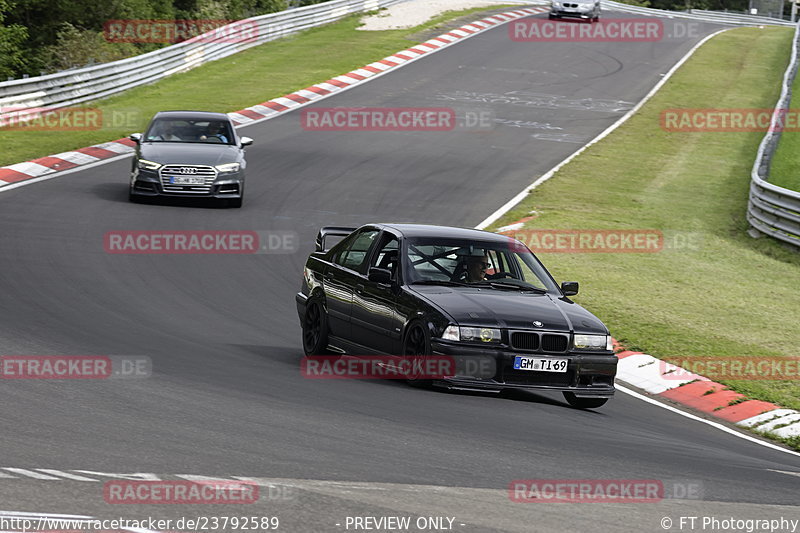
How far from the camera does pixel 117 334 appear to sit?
12.1 meters

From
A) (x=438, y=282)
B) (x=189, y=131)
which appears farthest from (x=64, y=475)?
(x=189, y=131)

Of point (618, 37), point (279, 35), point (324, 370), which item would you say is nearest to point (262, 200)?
point (324, 370)

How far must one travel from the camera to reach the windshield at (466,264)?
11.1 metres

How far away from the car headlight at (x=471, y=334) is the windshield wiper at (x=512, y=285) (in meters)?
1.03

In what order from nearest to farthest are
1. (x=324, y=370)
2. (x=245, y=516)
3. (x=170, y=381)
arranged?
(x=245, y=516)
(x=170, y=381)
(x=324, y=370)

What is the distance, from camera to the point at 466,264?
11195 mm

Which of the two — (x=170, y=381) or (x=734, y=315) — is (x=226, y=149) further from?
(x=170, y=381)

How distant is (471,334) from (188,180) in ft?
40.0

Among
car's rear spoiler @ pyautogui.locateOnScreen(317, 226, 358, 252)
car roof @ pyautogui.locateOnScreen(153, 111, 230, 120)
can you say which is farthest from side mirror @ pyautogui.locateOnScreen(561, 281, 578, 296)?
car roof @ pyautogui.locateOnScreen(153, 111, 230, 120)

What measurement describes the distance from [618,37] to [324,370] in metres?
43.3

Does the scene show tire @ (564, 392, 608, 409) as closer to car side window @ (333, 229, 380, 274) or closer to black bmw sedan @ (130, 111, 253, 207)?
car side window @ (333, 229, 380, 274)

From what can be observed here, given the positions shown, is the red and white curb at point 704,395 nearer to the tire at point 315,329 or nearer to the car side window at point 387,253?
the car side window at point 387,253

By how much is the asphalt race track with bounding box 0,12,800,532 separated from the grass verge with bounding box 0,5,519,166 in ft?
18.9

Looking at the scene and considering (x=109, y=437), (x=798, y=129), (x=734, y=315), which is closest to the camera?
(x=109, y=437)
